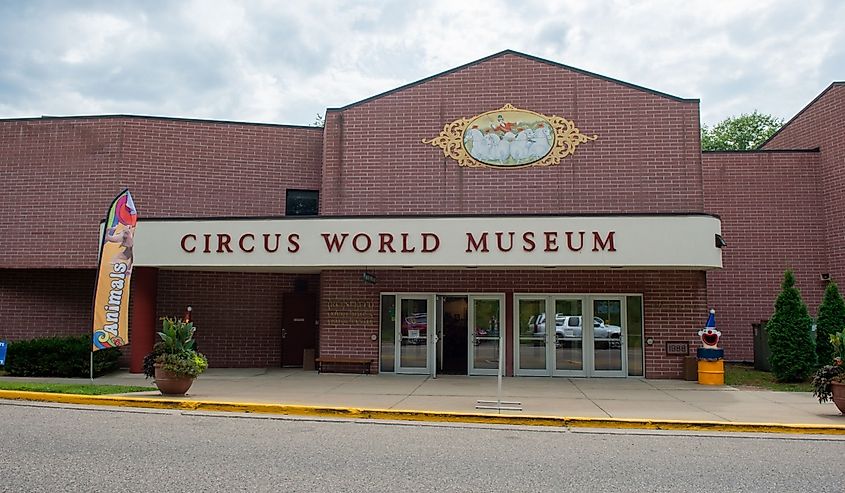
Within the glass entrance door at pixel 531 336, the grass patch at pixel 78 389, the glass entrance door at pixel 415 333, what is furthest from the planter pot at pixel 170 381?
the glass entrance door at pixel 531 336

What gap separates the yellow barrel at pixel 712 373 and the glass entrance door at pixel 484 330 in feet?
16.6

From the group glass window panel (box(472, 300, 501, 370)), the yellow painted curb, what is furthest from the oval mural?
the yellow painted curb

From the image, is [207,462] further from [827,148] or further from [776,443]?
[827,148]

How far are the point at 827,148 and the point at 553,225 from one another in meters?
10.9

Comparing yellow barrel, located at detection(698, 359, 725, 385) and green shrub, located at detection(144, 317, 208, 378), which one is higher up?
green shrub, located at detection(144, 317, 208, 378)

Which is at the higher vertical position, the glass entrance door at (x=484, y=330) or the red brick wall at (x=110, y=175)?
the red brick wall at (x=110, y=175)

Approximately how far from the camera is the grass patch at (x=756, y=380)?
15.9m

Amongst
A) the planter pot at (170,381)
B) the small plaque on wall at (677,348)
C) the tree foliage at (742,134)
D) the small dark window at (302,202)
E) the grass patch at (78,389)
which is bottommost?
the grass patch at (78,389)

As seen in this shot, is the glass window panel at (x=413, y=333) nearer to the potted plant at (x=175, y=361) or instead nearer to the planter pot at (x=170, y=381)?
the potted plant at (x=175, y=361)

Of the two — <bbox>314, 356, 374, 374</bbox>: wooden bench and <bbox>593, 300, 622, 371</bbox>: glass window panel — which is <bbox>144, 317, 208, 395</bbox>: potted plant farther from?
<bbox>593, 300, 622, 371</bbox>: glass window panel

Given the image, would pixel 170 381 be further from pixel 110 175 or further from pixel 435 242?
pixel 110 175

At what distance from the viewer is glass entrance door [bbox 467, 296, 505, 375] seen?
1806cm

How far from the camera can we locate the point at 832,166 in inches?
814

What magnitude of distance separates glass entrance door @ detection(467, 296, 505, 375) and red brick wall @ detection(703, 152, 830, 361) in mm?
7647
